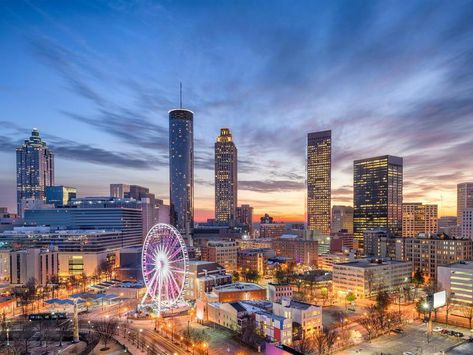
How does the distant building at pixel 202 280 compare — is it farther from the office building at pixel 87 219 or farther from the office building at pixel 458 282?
the office building at pixel 87 219

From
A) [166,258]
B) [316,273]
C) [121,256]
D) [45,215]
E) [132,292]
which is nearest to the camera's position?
[166,258]

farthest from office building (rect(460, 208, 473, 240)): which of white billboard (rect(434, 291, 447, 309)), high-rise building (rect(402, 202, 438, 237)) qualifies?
white billboard (rect(434, 291, 447, 309))

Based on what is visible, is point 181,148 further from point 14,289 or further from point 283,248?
point 14,289

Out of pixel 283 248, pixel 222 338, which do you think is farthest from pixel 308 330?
pixel 283 248

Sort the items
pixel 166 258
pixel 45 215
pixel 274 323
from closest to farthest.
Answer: pixel 274 323
pixel 166 258
pixel 45 215

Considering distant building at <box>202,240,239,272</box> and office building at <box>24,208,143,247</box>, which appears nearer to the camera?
distant building at <box>202,240,239,272</box>

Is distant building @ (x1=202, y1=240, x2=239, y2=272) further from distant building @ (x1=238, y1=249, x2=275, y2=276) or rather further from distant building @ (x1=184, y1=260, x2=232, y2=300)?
distant building @ (x1=184, y1=260, x2=232, y2=300)
